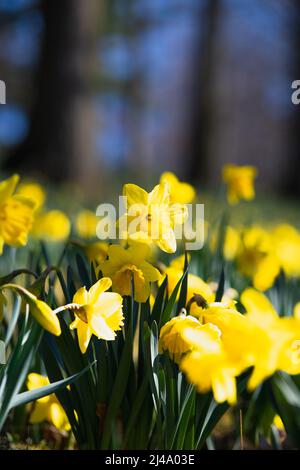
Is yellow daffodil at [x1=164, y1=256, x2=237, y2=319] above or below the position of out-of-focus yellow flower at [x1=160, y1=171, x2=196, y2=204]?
below

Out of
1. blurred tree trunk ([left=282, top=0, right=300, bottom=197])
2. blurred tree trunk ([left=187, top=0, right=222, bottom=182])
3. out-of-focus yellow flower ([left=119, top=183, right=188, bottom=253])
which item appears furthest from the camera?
blurred tree trunk ([left=187, top=0, right=222, bottom=182])

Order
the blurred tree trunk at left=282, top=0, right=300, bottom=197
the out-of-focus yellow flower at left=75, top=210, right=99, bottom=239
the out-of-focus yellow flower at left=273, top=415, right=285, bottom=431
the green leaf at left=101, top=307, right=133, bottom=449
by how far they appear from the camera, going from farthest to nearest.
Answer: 1. the blurred tree trunk at left=282, top=0, right=300, bottom=197
2. the out-of-focus yellow flower at left=75, top=210, right=99, bottom=239
3. the out-of-focus yellow flower at left=273, top=415, right=285, bottom=431
4. the green leaf at left=101, top=307, right=133, bottom=449

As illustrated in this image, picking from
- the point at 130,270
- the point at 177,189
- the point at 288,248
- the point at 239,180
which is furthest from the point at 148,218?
the point at 288,248

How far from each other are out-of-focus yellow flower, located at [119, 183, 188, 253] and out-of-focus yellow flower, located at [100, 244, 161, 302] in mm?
25

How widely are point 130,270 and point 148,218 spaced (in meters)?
0.10

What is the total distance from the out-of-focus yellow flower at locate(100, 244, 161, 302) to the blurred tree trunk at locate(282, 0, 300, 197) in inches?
415

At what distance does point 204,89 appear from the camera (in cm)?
1204

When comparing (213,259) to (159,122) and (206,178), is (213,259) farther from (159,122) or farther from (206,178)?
(159,122)

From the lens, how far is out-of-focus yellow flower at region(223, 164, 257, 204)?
Result: 72.4 inches

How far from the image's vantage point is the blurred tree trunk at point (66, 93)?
6.65m

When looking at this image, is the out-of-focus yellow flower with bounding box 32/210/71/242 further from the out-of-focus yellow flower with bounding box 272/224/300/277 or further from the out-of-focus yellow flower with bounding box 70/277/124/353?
the out-of-focus yellow flower with bounding box 70/277/124/353

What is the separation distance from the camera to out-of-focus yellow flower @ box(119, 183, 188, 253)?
103 centimetres

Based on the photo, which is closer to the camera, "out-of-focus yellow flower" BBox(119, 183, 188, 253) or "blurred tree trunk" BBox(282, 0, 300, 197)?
"out-of-focus yellow flower" BBox(119, 183, 188, 253)

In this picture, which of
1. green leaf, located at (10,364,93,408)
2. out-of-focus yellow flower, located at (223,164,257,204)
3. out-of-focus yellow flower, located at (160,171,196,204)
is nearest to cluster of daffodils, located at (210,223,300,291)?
out-of-focus yellow flower, located at (223,164,257,204)
